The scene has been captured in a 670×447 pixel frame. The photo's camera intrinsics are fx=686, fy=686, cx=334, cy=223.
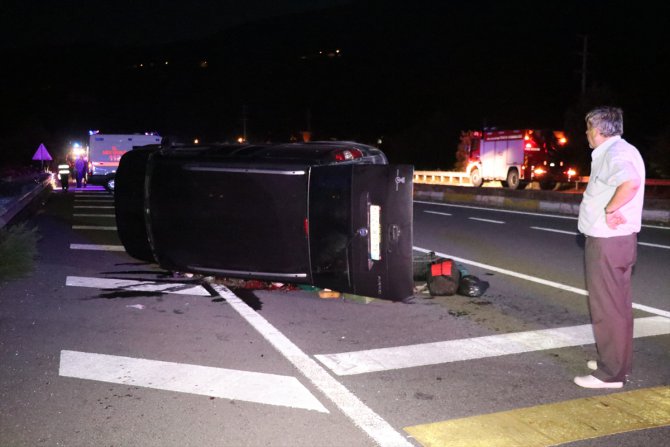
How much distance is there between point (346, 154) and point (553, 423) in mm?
4051

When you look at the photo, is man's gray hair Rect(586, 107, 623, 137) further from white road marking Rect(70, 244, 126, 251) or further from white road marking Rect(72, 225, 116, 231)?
white road marking Rect(72, 225, 116, 231)

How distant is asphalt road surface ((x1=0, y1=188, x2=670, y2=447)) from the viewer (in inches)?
167

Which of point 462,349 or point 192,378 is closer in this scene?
point 192,378

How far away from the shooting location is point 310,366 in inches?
216

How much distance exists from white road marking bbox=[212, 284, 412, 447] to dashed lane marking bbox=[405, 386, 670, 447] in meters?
0.17

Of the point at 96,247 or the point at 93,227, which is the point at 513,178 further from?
the point at 96,247

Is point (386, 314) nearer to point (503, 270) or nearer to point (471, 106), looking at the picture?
point (503, 270)

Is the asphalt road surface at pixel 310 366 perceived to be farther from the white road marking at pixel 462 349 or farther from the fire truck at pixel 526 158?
the fire truck at pixel 526 158

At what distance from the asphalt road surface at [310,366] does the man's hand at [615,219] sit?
48.0 inches

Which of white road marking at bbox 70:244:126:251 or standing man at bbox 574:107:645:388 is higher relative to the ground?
standing man at bbox 574:107:645:388

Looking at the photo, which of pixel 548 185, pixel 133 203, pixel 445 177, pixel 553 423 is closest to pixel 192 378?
pixel 553 423

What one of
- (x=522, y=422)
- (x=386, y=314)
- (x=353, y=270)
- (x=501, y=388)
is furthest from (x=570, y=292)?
(x=522, y=422)

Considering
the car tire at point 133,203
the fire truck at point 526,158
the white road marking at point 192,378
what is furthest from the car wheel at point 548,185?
the white road marking at point 192,378

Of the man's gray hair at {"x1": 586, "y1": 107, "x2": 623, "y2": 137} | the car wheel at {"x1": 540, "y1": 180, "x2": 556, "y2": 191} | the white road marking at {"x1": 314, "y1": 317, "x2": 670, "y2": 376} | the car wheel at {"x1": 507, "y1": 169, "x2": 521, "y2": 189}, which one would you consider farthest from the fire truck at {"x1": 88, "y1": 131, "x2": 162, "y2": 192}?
the man's gray hair at {"x1": 586, "y1": 107, "x2": 623, "y2": 137}
